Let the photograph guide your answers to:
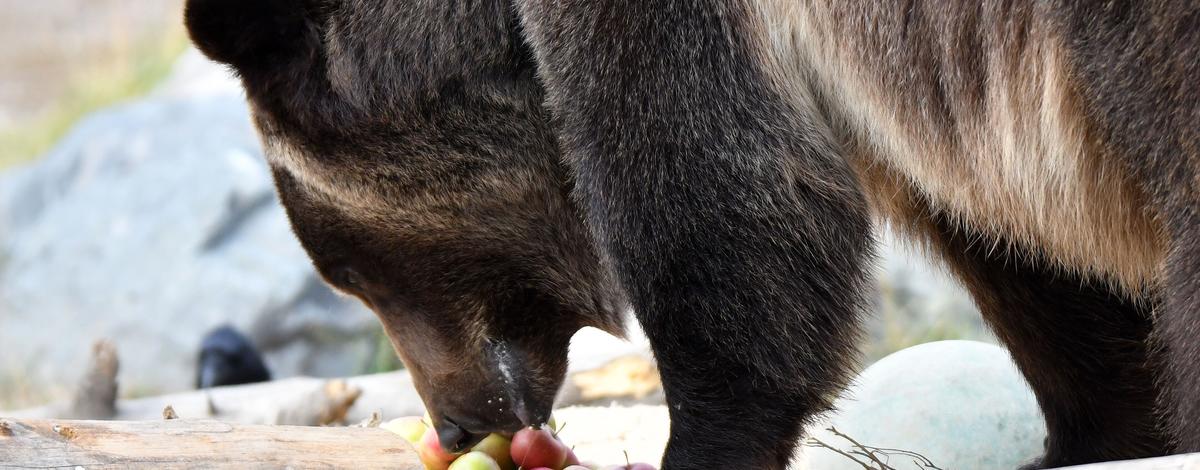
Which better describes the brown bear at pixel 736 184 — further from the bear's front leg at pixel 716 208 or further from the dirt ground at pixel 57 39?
the dirt ground at pixel 57 39

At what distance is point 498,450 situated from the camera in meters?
3.75

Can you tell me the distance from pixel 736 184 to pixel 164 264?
8.19 m

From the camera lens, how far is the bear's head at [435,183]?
334cm

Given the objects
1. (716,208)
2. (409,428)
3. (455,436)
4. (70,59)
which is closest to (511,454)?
(455,436)

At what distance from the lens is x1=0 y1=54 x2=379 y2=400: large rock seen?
31.4 ft

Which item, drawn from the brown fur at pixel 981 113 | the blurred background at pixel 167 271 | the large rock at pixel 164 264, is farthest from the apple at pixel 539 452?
the large rock at pixel 164 264

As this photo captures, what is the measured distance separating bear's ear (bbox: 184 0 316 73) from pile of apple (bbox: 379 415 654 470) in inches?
41.7

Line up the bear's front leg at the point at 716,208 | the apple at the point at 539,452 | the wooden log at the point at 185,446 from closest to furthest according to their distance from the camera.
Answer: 1. the wooden log at the point at 185,446
2. the bear's front leg at the point at 716,208
3. the apple at the point at 539,452

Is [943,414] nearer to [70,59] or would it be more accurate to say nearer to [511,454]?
[511,454]

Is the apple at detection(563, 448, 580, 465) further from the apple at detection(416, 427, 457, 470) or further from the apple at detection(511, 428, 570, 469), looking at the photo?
the apple at detection(416, 427, 457, 470)

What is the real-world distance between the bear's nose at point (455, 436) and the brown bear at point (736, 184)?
0.01 metres

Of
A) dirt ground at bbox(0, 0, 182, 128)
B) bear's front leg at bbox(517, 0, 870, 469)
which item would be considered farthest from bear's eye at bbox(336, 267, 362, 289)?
dirt ground at bbox(0, 0, 182, 128)

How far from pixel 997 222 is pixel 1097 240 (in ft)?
0.95

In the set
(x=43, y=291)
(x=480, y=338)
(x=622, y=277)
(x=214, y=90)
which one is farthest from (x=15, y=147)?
(x=622, y=277)
